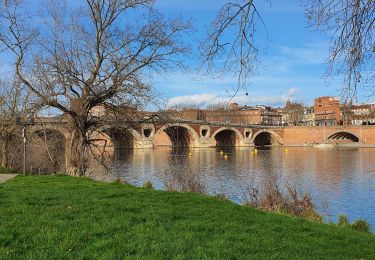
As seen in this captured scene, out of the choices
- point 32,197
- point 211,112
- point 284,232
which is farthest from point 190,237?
point 211,112

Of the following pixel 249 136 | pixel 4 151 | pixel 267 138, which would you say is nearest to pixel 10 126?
pixel 4 151

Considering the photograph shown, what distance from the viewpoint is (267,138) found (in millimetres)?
103250

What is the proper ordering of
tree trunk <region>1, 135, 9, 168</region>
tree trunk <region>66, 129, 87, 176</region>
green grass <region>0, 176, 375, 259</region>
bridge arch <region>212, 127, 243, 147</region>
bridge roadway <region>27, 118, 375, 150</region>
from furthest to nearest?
1. bridge arch <region>212, 127, 243, 147</region>
2. bridge roadway <region>27, 118, 375, 150</region>
3. tree trunk <region>1, 135, 9, 168</region>
4. tree trunk <region>66, 129, 87, 176</region>
5. green grass <region>0, 176, 375, 259</region>

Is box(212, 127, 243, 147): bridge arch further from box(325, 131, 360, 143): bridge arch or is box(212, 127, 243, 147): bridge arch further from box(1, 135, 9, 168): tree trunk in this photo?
box(1, 135, 9, 168): tree trunk

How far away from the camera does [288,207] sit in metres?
12.4

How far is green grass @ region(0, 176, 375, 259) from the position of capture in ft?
14.5

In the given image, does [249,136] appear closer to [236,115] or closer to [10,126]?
[236,115]

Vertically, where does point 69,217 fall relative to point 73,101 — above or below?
below

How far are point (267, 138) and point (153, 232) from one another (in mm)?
99944

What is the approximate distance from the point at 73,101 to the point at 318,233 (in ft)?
33.5

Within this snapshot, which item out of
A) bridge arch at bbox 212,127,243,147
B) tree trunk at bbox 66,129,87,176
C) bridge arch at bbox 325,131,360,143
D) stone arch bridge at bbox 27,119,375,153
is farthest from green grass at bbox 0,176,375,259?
bridge arch at bbox 325,131,360,143

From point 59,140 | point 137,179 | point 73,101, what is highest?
point 73,101

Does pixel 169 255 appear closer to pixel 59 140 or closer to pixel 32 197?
pixel 32 197

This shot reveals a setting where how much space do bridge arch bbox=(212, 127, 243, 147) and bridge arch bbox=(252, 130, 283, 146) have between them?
5549 millimetres
